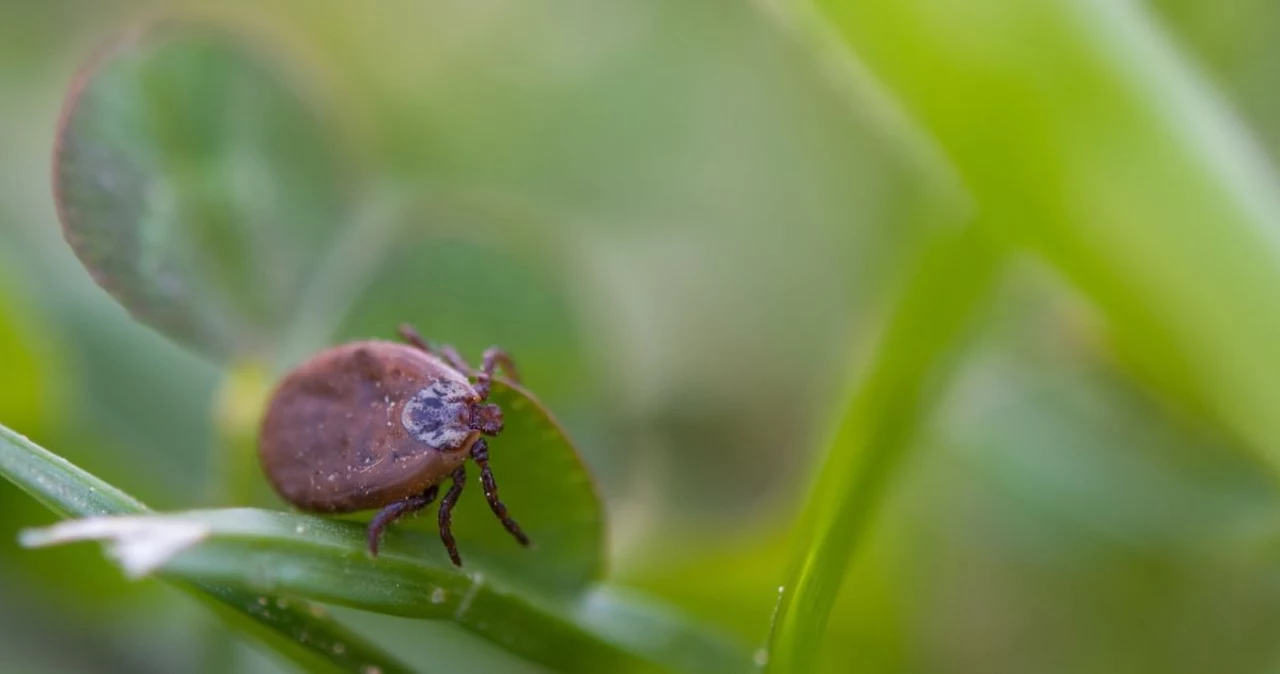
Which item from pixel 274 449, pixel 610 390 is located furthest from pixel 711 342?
pixel 274 449

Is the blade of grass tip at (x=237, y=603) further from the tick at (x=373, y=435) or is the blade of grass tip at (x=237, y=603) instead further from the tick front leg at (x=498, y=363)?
the tick front leg at (x=498, y=363)

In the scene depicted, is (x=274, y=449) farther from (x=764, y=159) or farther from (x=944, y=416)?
(x=764, y=159)

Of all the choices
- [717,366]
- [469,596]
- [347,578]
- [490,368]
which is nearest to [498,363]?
[490,368]

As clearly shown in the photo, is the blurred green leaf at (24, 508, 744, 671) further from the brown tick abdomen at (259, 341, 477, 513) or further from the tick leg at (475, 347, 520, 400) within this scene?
the tick leg at (475, 347, 520, 400)

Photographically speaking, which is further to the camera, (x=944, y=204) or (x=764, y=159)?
(x=764, y=159)

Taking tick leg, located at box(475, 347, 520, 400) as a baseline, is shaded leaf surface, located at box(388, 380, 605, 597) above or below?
below

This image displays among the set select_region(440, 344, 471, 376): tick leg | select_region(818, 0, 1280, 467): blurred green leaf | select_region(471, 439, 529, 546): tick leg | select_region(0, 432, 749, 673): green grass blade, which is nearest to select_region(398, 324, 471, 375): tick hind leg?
select_region(440, 344, 471, 376): tick leg

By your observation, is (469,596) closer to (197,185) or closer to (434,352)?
(434,352)
